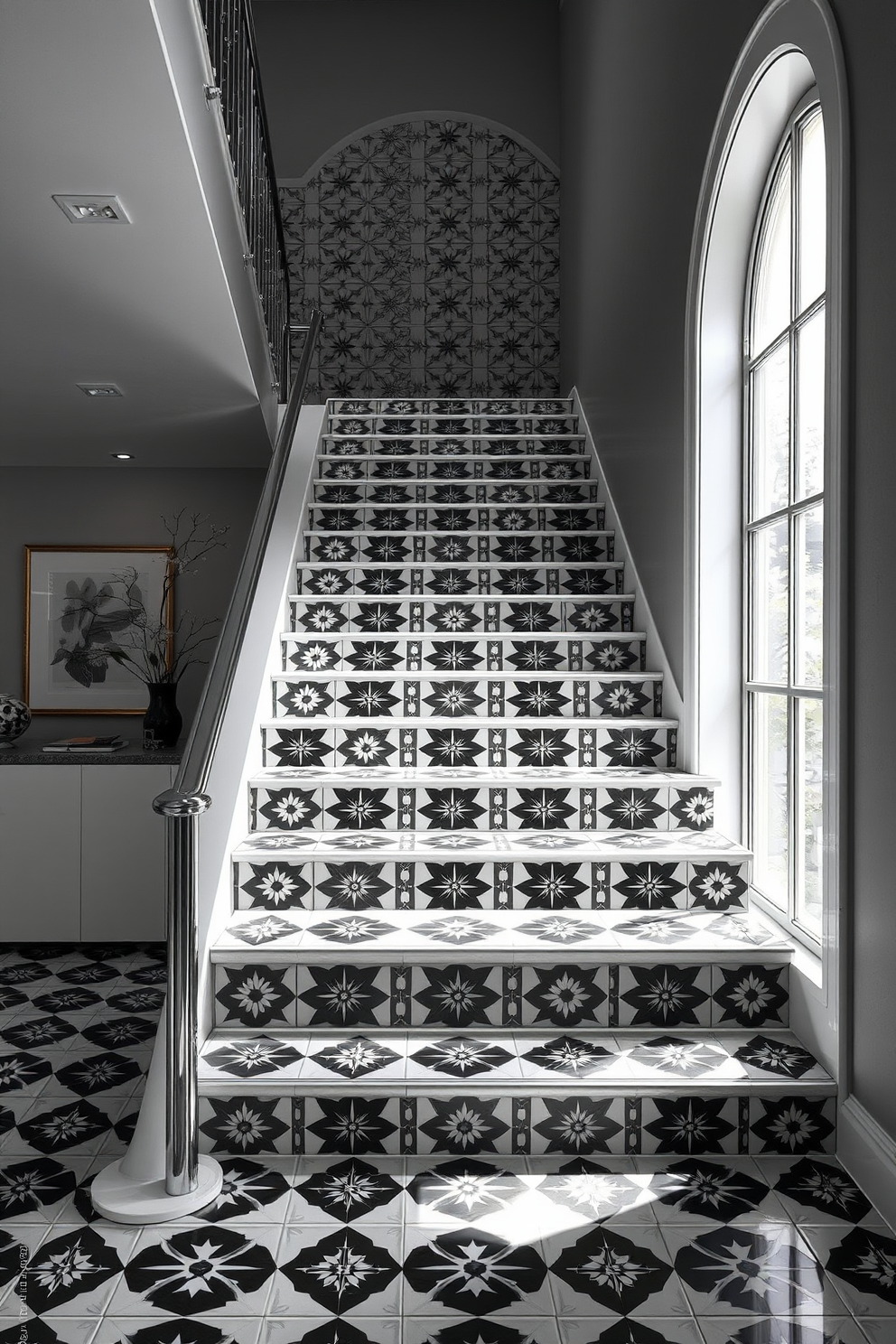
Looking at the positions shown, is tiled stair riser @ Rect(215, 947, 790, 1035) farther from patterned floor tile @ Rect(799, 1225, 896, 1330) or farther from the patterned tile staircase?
patterned floor tile @ Rect(799, 1225, 896, 1330)

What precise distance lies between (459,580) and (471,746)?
1.00 metres

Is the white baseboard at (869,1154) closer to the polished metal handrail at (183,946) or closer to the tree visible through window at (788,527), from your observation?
the tree visible through window at (788,527)

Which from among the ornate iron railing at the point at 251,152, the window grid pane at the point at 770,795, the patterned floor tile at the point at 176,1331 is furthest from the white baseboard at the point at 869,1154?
the ornate iron railing at the point at 251,152

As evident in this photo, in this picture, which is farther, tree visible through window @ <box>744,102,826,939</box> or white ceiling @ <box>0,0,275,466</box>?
tree visible through window @ <box>744,102,826,939</box>

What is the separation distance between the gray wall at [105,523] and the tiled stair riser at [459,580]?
3.69 feet

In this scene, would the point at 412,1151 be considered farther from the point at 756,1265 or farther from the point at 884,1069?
the point at 884,1069

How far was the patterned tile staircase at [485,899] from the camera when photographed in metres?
2.19

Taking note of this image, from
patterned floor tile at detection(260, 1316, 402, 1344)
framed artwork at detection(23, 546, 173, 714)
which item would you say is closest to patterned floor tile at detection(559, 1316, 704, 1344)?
patterned floor tile at detection(260, 1316, 402, 1344)

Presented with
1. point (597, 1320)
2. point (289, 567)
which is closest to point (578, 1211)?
point (597, 1320)

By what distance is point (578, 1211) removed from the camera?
200cm

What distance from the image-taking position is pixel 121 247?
2.90 metres

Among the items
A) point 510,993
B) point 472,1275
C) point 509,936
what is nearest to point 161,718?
point 509,936

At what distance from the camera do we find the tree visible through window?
2598 mm

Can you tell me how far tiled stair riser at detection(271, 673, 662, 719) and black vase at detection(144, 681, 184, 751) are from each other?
3.68 feet
